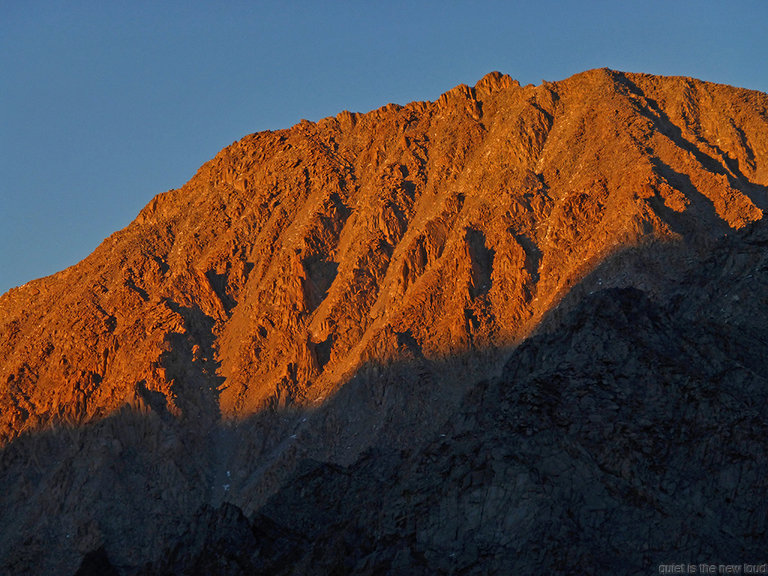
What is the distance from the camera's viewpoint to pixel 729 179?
135 metres

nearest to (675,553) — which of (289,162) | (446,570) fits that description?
(446,570)

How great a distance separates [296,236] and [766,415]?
92374 mm

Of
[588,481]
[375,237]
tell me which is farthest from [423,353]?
[588,481]

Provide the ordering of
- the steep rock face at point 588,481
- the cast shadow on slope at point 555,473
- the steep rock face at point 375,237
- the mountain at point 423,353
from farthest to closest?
the steep rock face at point 375,237 → the mountain at point 423,353 → the cast shadow on slope at point 555,473 → the steep rock face at point 588,481

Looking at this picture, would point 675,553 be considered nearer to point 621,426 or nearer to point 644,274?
point 621,426

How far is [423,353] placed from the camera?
4877 inches

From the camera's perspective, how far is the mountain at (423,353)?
5778 cm

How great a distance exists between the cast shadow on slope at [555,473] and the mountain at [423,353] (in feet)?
0.59

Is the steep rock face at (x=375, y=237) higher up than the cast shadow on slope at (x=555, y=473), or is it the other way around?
the steep rock face at (x=375, y=237)

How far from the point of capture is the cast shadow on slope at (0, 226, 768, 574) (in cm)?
5466

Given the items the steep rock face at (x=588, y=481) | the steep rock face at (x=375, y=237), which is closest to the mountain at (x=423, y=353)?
the steep rock face at (x=588, y=481)

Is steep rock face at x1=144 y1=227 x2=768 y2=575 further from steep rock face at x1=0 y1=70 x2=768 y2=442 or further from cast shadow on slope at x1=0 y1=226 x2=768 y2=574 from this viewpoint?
steep rock face at x1=0 y1=70 x2=768 y2=442

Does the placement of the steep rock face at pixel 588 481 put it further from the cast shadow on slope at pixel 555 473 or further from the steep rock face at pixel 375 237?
the steep rock face at pixel 375 237

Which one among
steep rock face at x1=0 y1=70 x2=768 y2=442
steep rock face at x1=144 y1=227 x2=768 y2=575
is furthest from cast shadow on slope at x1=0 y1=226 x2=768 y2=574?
steep rock face at x1=0 y1=70 x2=768 y2=442
